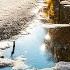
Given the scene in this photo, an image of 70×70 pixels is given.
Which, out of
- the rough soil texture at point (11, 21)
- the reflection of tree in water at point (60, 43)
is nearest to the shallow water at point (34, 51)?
the reflection of tree in water at point (60, 43)

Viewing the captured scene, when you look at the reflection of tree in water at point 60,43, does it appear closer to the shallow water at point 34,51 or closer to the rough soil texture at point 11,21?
the shallow water at point 34,51

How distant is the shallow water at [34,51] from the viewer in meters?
8.57

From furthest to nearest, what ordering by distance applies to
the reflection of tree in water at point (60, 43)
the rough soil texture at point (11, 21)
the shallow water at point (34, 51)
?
the rough soil texture at point (11, 21)
the reflection of tree in water at point (60, 43)
the shallow water at point (34, 51)

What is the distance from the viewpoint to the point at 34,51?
9773 mm

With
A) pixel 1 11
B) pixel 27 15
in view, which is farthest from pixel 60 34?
pixel 1 11

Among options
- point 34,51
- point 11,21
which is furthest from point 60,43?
point 11,21

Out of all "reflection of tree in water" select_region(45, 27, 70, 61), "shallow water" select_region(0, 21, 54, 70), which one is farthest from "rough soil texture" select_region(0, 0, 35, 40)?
"reflection of tree in water" select_region(45, 27, 70, 61)

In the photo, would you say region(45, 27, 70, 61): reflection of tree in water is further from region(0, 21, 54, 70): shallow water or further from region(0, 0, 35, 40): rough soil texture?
region(0, 0, 35, 40): rough soil texture

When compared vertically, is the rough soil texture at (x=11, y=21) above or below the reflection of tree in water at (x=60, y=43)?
above

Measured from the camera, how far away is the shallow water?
337 inches

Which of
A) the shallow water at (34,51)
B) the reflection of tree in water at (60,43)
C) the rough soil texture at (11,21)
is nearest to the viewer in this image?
the shallow water at (34,51)

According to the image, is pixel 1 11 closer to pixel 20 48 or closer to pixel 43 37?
pixel 43 37

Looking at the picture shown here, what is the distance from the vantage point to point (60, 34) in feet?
40.3

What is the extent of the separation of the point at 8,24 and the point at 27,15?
371 cm
